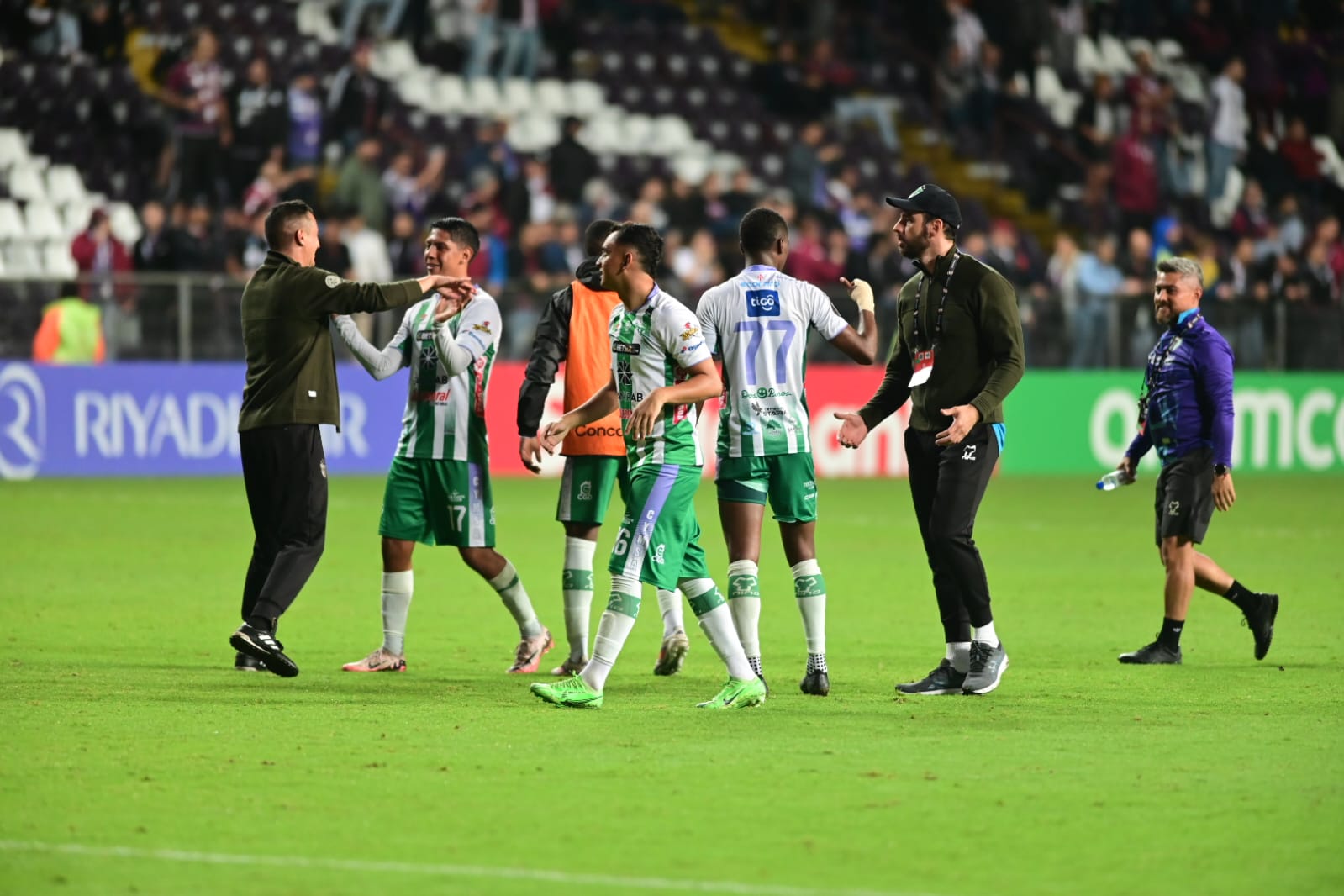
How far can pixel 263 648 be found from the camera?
8.88 meters

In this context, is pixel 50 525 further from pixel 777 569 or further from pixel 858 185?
pixel 858 185

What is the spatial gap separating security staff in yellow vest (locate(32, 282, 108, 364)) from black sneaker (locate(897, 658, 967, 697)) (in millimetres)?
14588

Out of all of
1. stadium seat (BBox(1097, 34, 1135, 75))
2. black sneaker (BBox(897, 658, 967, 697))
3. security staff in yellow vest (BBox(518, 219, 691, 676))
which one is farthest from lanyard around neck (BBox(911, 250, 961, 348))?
stadium seat (BBox(1097, 34, 1135, 75))

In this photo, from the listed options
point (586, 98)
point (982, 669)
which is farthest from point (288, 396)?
point (586, 98)

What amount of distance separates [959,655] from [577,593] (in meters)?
1.89

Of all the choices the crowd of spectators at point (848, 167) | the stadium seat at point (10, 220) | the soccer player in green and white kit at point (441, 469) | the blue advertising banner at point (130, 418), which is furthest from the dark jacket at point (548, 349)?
the stadium seat at point (10, 220)

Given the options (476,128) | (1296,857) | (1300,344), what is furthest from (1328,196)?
(1296,857)

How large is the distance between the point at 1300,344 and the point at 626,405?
761 inches

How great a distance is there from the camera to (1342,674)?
965cm

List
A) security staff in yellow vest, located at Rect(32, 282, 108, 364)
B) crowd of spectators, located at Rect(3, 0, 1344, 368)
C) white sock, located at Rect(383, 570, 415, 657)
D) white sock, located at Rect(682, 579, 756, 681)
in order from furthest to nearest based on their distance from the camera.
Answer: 1. crowd of spectators, located at Rect(3, 0, 1344, 368)
2. security staff in yellow vest, located at Rect(32, 282, 108, 364)
3. white sock, located at Rect(383, 570, 415, 657)
4. white sock, located at Rect(682, 579, 756, 681)

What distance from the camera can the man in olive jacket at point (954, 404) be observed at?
8836 mm

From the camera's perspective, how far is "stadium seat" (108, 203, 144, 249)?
23469 millimetres

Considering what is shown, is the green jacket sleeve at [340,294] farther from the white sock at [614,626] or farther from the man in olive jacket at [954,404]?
the man in olive jacket at [954,404]

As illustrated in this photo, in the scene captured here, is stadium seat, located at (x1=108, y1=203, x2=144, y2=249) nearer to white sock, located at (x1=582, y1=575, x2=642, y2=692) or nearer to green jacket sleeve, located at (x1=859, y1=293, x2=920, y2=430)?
green jacket sleeve, located at (x1=859, y1=293, x2=920, y2=430)
